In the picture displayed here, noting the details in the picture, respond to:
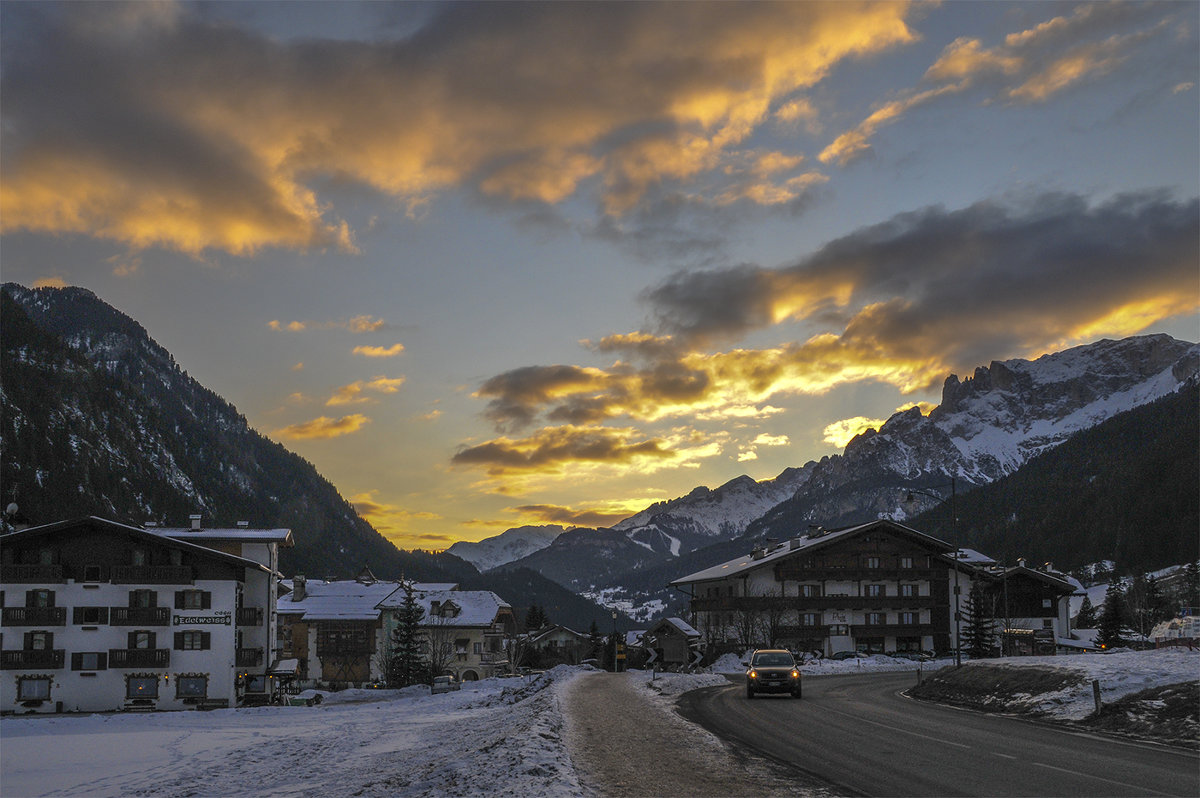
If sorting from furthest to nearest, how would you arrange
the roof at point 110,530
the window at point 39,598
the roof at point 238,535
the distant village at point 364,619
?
the roof at point 238,535 → the distant village at point 364,619 → the window at point 39,598 → the roof at point 110,530

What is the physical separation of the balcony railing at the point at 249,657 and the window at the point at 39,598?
16.2 meters

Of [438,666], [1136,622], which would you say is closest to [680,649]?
[438,666]

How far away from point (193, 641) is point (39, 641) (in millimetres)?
10486

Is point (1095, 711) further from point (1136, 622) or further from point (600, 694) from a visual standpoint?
point (1136, 622)

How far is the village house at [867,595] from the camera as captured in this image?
Answer: 322 ft

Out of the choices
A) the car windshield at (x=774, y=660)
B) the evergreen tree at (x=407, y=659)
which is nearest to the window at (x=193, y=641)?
the evergreen tree at (x=407, y=659)

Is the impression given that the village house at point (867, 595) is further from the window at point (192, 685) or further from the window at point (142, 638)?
the window at point (142, 638)

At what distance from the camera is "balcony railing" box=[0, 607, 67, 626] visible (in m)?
68.0

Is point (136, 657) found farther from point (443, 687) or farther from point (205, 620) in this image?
point (443, 687)

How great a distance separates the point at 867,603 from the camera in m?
101

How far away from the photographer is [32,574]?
68.9 meters

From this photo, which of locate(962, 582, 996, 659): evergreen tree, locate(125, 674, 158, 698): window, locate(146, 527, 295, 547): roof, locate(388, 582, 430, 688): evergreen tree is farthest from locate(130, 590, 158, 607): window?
locate(962, 582, 996, 659): evergreen tree

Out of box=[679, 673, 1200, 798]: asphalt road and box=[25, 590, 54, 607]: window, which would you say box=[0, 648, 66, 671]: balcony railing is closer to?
box=[25, 590, 54, 607]: window

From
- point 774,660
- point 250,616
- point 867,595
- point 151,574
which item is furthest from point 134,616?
point 867,595
